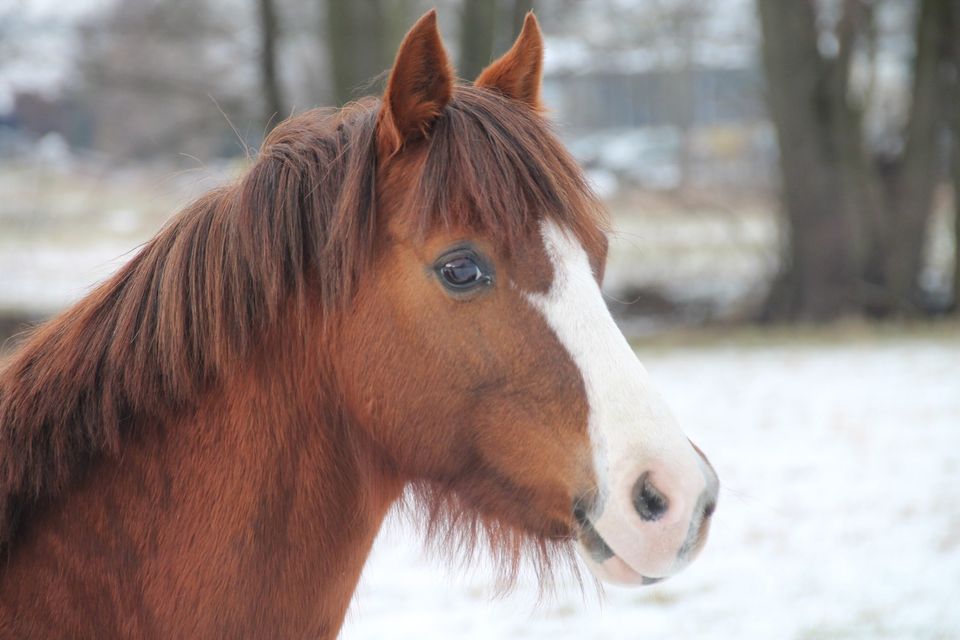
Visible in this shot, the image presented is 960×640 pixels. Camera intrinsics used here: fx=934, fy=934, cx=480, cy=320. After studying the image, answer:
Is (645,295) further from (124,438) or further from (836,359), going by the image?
(124,438)

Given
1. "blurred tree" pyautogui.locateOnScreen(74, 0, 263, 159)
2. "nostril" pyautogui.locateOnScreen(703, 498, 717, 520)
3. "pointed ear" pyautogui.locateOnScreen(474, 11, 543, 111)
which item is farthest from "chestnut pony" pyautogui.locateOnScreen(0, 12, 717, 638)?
"blurred tree" pyautogui.locateOnScreen(74, 0, 263, 159)

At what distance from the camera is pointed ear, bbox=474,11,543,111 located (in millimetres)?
2375

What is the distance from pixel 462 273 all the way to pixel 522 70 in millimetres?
700

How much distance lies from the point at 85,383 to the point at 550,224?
41.5 inches

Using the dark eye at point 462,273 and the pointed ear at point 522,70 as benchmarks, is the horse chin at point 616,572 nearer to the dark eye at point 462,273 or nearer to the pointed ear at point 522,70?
the dark eye at point 462,273

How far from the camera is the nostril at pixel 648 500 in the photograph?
1.81 metres

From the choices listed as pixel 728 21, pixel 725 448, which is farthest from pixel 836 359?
pixel 728 21

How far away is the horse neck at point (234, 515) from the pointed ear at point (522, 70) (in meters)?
0.90

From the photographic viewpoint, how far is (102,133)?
12.8 meters

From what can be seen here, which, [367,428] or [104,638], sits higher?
[367,428]

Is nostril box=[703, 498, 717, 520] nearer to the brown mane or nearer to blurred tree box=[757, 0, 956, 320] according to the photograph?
the brown mane

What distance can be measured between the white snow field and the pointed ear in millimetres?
1133

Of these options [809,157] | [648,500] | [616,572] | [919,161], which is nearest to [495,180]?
[648,500]

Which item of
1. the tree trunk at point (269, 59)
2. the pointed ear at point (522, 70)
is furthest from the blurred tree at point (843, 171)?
the pointed ear at point (522, 70)
